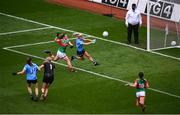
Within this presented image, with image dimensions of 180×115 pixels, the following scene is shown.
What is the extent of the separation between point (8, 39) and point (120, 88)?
8.63 meters

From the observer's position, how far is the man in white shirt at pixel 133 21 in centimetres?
3859

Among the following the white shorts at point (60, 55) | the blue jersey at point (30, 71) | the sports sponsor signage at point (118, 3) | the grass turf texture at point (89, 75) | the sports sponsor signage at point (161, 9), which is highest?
the sports sponsor signage at point (161, 9)

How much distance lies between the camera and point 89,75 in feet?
112

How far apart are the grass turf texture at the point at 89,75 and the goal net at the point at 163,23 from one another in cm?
112

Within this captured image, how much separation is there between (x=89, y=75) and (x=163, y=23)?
578 centimetres

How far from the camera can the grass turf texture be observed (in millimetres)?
30375

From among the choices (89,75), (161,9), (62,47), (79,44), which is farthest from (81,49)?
(161,9)

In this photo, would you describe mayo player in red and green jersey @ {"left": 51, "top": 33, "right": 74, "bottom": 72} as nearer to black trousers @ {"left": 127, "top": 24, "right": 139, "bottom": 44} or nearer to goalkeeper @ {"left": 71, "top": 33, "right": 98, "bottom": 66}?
goalkeeper @ {"left": 71, "top": 33, "right": 98, "bottom": 66}

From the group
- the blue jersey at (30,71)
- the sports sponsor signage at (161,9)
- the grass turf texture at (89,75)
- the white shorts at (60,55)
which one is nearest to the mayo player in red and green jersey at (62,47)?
the white shorts at (60,55)

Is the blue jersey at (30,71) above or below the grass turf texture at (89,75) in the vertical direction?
above

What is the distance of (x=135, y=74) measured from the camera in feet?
112

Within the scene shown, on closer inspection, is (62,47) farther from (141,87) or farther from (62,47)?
(141,87)

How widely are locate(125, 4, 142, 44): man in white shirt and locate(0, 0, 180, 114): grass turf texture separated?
2.27 ft

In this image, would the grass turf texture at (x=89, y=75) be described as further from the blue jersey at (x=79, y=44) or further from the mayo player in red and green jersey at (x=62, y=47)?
the blue jersey at (x=79, y=44)
